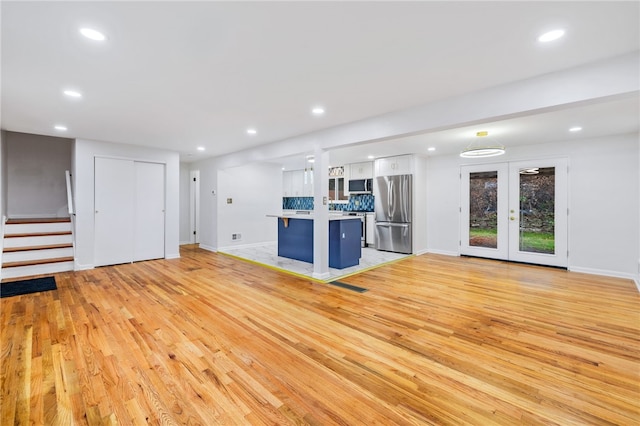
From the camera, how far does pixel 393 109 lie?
142 inches

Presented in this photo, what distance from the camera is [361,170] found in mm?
8266

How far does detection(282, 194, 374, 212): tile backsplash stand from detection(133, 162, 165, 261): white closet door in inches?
185

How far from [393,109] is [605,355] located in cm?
322

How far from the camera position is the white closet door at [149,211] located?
19.9 feet

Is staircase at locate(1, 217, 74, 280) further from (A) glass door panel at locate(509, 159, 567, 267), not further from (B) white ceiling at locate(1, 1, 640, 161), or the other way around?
(A) glass door panel at locate(509, 159, 567, 267)

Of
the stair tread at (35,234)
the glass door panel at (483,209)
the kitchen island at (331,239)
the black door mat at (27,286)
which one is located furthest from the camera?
the glass door panel at (483,209)

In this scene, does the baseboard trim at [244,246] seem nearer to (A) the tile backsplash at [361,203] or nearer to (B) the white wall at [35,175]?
(A) the tile backsplash at [361,203]

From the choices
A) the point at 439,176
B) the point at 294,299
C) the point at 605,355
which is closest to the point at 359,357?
the point at 294,299

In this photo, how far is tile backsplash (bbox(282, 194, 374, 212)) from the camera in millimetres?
8552

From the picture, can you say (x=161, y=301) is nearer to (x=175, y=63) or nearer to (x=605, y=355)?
(x=175, y=63)

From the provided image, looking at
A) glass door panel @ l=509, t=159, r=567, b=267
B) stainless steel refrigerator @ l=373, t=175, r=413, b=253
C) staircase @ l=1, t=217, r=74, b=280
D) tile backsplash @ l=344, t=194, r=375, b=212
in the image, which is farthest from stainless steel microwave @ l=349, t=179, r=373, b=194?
staircase @ l=1, t=217, r=74, b=280

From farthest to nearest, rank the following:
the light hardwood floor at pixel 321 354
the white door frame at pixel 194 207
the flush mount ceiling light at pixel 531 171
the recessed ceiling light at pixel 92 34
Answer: the white door frame at pixel 194 207 → the flush mount ceiling light at pixel 531 171 → the recessed ceiling light at pixel 92 34 → the light hardwood floor at pixel 321 354

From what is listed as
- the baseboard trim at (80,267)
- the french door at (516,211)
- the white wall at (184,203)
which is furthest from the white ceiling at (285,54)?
the white wall at (184,203)

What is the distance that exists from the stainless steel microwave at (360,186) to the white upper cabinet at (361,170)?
117 millimetres
